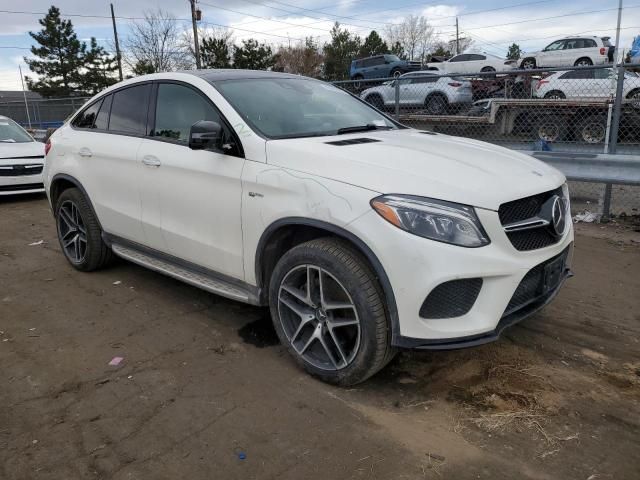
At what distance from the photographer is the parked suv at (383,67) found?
2670 centimetres

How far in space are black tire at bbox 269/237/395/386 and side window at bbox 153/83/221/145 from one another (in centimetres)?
121

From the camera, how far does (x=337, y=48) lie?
2377 inches

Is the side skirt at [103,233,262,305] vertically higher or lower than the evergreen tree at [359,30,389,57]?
lower

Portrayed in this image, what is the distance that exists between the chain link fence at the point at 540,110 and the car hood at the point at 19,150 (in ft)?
19.2

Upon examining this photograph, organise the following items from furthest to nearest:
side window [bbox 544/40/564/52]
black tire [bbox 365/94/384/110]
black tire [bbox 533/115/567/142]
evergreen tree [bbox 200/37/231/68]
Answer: evergreen tree [bbox 200/37/231/68], side window [bbox 544/40/564/52], black tire [bbox 365/94/384/110], black tire [bbox 533/115/567/142]

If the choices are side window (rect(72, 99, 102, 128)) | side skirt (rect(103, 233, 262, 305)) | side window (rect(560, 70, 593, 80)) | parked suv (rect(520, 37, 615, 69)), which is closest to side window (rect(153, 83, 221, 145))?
side skirt (rect(103, 233, 262, 305))

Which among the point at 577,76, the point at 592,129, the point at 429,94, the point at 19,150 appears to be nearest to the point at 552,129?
the point at 592,129

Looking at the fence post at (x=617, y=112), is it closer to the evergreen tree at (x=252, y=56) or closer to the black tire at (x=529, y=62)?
the black tire at (x=529, y=62)

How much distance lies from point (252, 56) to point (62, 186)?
135ft

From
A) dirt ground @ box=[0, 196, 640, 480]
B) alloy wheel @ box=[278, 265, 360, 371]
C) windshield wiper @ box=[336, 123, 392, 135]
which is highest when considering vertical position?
windshield wiper @ box=[336, 123, 392, 135]

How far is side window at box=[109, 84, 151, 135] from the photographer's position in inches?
170

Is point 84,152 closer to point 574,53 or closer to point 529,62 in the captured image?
point 574,53

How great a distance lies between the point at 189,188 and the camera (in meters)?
3.71

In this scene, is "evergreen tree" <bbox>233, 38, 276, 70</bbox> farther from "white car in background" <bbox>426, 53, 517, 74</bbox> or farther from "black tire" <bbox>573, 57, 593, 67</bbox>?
"black tire" <bbox>573, 57, 593, 67</bbox>
